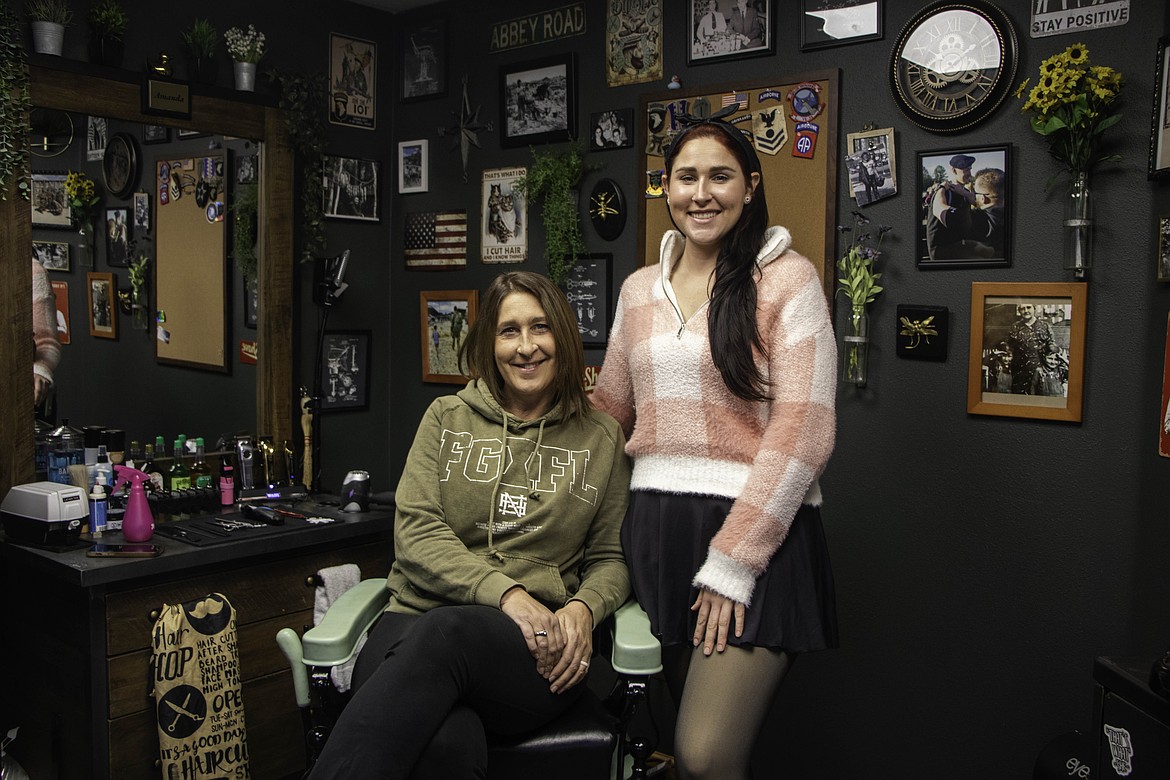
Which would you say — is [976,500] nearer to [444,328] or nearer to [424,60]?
[444,328]

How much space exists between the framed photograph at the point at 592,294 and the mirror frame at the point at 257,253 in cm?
108

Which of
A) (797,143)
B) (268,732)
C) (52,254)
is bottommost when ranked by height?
(268,732)

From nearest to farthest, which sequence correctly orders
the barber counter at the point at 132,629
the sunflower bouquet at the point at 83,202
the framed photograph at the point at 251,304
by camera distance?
the barber counter at the point at 132,629, the sunflower bouquet at the point at 83,202, the framed photograph at the point at 251,304

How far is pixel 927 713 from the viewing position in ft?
9.50

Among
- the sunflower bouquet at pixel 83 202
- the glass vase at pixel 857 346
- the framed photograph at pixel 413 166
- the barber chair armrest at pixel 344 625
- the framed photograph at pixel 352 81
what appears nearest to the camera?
the barber chair armrest at pixel 344 625

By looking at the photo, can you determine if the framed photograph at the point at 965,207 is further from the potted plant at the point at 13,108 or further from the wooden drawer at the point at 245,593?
the potted plant at the point at 13,108

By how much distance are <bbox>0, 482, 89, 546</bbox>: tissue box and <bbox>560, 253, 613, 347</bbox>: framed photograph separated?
5.61ft

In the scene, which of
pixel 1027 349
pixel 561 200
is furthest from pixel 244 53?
pixel 1027 349

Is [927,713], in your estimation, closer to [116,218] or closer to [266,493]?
[266,493]

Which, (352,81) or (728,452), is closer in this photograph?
(728,452)

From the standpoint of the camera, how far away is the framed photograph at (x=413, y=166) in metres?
4.02

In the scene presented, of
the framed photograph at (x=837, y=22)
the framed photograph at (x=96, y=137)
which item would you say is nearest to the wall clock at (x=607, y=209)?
the framed photograph at (x=837, y=22)

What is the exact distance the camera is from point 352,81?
3.94m

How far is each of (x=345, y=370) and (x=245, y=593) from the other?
124 cm
